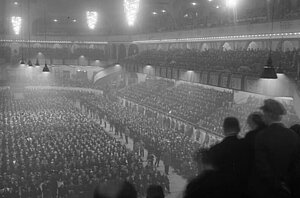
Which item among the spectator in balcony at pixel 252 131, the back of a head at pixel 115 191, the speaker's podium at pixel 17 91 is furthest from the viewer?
the speaker's podium at pixel 17 91

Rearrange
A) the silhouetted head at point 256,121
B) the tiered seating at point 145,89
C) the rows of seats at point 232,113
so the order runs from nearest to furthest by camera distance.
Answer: the silhouetted head at point 256,121 → the rows of seats at point 232,113 → the tiered seating at point 145,89

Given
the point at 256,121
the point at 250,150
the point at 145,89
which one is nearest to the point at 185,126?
the point at 145,89

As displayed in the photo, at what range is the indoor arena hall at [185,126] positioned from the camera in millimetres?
3566

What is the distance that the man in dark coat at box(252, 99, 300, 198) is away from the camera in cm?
332

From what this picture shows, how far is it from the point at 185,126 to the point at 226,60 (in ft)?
17.5

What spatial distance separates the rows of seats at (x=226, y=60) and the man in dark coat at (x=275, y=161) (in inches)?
517

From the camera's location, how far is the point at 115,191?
2.59 metres

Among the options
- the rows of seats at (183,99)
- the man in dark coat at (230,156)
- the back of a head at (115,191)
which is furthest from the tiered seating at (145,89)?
the back of a head at (115,191)

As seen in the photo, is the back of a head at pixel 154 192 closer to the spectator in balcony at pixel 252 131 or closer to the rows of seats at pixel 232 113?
the spectator in balcony at pixel 252 131

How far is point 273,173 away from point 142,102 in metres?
33.7

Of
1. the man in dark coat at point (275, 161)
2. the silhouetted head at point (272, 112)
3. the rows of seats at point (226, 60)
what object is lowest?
the man in dark coat at point (275, 161)

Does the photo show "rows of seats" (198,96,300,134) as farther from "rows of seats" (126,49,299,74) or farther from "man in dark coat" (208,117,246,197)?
"man in dark coat" (208,117,246,197)

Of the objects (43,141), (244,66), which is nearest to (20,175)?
(43,141)

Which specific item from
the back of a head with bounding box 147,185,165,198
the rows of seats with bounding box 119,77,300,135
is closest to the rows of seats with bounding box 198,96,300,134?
the rows of seats with bounding box 119,77,300,135
